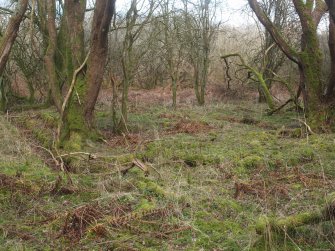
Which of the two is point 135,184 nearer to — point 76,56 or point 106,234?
point 106,234

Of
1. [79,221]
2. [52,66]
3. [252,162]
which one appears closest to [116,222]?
[79,221]

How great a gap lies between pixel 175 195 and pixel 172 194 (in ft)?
0.17

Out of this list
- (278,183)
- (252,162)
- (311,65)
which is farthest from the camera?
(311,65)

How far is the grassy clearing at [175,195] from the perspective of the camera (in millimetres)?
4469

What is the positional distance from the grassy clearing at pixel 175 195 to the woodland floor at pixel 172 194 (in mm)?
13

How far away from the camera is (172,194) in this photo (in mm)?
5559

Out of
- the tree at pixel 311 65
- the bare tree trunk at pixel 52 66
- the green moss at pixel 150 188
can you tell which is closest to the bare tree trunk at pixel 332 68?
the tree at pixel 311 65

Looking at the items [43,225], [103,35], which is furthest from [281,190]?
[103,35]

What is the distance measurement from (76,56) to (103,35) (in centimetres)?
93

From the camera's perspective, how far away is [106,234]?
4613 mm

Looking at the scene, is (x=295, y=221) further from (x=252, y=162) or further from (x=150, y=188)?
(x=252, y=162)

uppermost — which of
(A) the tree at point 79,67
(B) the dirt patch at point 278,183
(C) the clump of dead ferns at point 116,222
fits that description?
(A) the tree at point 79,67

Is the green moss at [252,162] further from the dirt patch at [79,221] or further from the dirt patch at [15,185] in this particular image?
the dirt patch at [15,185]

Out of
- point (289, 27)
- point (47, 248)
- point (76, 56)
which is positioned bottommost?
point (47, 248)
